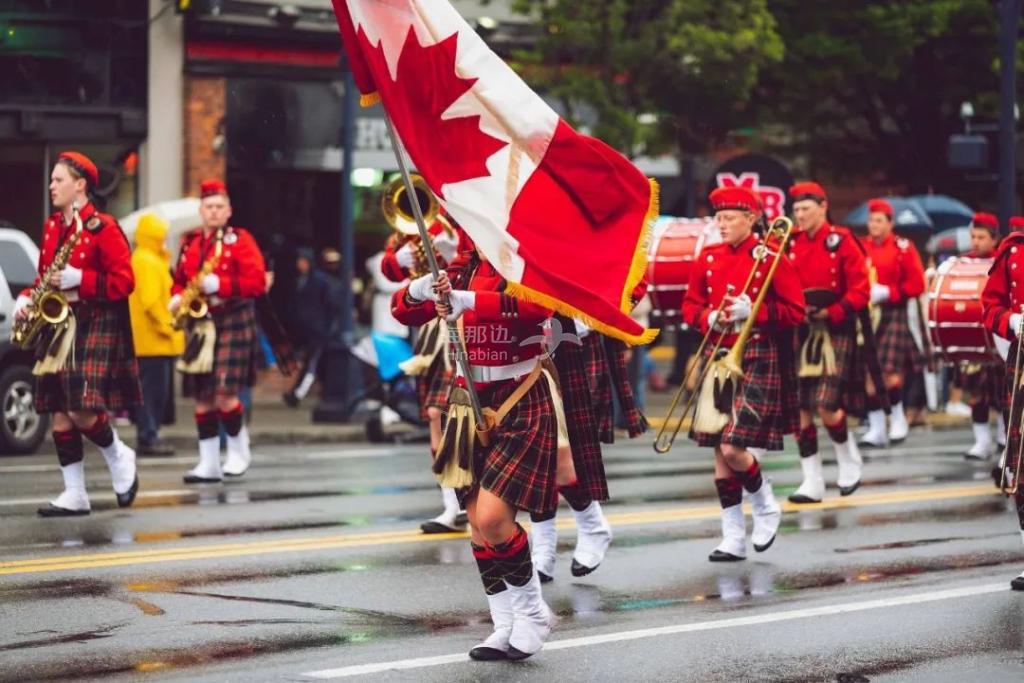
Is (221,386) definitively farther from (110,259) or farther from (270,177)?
(270,177)

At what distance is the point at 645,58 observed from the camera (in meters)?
22.2

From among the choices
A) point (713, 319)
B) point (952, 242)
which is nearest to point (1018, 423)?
point (713, 319)

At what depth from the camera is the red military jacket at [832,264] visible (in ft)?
42.4

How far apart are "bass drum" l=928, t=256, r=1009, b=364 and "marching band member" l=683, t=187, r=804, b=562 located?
165 inches

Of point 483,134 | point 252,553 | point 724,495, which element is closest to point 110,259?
point 252,553

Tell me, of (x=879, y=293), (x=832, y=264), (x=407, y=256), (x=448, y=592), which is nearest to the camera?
(x=448, y=592)

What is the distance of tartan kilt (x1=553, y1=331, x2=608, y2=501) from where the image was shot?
9773 millimetres

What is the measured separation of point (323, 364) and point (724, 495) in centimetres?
1079

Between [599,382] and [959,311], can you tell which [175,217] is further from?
[599,382]

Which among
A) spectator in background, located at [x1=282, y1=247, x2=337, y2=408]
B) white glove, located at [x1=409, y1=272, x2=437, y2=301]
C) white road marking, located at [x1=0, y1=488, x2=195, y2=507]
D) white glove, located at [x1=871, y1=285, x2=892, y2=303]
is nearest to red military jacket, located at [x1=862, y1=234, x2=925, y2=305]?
white glove, located at [x1=871, y1=285, x2=892, y2=303]

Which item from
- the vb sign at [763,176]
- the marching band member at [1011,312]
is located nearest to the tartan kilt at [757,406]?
the marching band member at [1011,312]

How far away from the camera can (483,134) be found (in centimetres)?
779

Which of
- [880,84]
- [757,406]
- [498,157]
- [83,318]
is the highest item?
[880,84]

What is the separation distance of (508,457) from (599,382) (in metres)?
2.74
